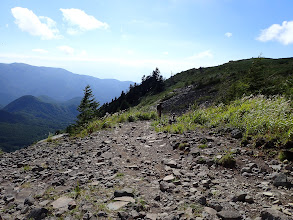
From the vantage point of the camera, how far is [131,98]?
82062 mm

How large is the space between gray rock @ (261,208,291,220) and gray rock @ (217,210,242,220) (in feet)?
1.24

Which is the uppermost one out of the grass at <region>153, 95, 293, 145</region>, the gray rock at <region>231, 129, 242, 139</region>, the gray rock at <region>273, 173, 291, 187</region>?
the grass at <region>153, 95, 293, 145</region>

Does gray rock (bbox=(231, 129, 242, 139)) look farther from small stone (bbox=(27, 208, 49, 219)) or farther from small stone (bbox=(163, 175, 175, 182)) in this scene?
small stone (bbox=(27, 208, 49, 219))

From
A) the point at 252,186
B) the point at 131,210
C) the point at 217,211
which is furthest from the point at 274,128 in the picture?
the point at 131,210

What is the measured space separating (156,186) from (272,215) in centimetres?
248

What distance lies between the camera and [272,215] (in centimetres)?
308

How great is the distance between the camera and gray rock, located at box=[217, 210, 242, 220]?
3211 millimetres

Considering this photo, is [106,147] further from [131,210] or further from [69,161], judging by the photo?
[131,210]

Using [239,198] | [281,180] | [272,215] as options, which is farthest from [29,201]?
[281,180]

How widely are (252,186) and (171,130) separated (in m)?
6.62

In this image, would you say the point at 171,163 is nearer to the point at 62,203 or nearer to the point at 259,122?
the point at 62,203

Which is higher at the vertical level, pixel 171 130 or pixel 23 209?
pixel 171 130

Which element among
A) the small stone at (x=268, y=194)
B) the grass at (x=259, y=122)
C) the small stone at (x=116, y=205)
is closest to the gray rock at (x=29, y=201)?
the small stone at (x=116, y=205)

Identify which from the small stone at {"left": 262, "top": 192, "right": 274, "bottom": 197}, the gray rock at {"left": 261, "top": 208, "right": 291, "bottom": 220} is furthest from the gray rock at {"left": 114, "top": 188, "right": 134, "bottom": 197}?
the small stone at {"left": 262, "top": 192, "right": 274, "bottom": 197}
